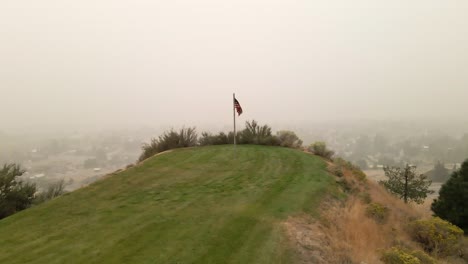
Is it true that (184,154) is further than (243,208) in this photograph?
Yes

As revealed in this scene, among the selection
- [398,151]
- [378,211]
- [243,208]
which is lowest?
[398,151]

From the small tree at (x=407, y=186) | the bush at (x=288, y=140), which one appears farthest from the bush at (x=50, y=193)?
the small tree at (x=407, y=186)

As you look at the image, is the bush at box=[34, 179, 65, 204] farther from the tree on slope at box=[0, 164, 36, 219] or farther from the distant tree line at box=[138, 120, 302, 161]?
the distant tree line at box=[138, 120, 302, 161]

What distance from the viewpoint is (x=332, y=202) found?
11422 mm

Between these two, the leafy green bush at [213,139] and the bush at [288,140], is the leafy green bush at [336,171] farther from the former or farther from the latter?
the leafy green bush at [213,139]

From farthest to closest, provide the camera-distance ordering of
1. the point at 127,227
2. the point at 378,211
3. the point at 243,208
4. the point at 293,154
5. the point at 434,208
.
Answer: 1. the point at 293,154
2. the point at 434,208
3. the point at 378,211
4. the point at 243,208
5. the point at 127,227

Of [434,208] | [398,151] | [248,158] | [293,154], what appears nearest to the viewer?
[434,208]

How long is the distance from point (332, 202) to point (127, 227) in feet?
24.0

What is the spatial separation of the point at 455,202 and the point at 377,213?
20.7 feet

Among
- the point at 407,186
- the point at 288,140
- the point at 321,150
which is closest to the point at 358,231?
the point at 321,150

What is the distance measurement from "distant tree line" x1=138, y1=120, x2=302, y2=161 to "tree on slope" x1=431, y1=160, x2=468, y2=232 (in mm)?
9496

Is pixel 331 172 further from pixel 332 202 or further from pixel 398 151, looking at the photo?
pixel 398 151

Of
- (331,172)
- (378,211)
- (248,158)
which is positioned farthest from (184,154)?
(378,211)

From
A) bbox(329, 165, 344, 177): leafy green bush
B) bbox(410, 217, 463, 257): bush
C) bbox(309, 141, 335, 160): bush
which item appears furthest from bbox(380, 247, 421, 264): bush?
bbox(309, 141, 335, 160): bush
